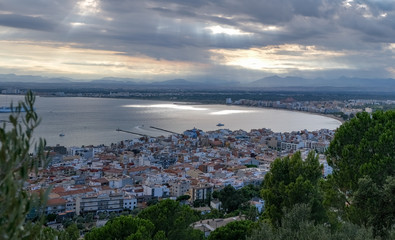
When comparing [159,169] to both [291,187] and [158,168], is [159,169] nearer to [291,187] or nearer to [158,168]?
[158,168]

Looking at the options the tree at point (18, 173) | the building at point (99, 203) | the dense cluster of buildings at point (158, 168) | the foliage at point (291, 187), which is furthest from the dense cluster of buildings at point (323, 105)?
the tree at point (18, 173)

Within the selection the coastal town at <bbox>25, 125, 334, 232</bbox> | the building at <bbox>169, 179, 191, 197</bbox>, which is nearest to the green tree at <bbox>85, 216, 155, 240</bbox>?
the coastal town at <bbox>25, 125, 334, 232</bbox>

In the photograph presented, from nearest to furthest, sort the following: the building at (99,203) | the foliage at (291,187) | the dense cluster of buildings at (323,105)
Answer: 1. the foliage at (291,187)
2. the building at (99,203)
3. the dense cluster of buildings at (323,105)

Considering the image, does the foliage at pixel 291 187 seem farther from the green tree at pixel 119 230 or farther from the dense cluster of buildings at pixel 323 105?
the dense cluster of buildings at pixel 323 105

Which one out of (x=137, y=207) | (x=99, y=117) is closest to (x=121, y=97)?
(x=99, y=117)

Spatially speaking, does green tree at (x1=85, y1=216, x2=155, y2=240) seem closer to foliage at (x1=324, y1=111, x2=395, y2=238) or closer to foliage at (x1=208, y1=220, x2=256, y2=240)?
foliage at (x1=208, y1=220, x2=256, y2=240)

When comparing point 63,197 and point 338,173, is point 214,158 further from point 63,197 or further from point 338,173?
point 338,173
